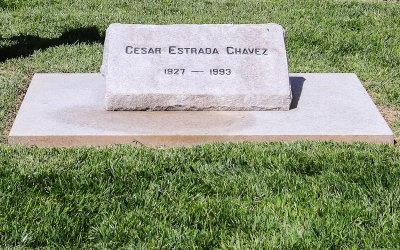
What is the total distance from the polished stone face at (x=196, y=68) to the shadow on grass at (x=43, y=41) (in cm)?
196

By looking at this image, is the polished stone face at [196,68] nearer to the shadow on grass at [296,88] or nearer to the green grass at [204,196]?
the shadow on grass at [296,88]

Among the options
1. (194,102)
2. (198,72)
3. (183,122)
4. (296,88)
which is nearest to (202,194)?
(183,122)

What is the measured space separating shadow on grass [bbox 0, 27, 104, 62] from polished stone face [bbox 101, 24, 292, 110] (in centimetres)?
196

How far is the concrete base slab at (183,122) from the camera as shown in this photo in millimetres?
5148

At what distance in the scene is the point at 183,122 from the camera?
542 cm

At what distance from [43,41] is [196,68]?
114 inches

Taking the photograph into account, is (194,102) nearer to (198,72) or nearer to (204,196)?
(198,72)

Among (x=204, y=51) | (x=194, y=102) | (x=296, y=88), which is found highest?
(x=204, y=51)

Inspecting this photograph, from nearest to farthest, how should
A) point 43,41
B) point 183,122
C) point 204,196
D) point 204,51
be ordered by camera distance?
point 204,196, point 183,122, point 204,51, point 43,41

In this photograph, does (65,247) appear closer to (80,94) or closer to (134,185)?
(134,185)

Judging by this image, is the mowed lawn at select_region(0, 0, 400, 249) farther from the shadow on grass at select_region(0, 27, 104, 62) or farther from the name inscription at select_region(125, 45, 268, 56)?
the name inscription at select_region(125, 45, 268, 56)

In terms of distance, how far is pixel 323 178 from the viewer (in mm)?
4473

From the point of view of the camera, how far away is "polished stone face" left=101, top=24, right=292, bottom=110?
18.2ft

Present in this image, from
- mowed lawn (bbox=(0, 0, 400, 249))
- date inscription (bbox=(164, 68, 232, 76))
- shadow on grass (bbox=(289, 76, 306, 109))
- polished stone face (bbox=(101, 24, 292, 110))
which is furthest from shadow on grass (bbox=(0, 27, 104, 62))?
shadow on grass (bbox=(289, 76, 306, 109))
